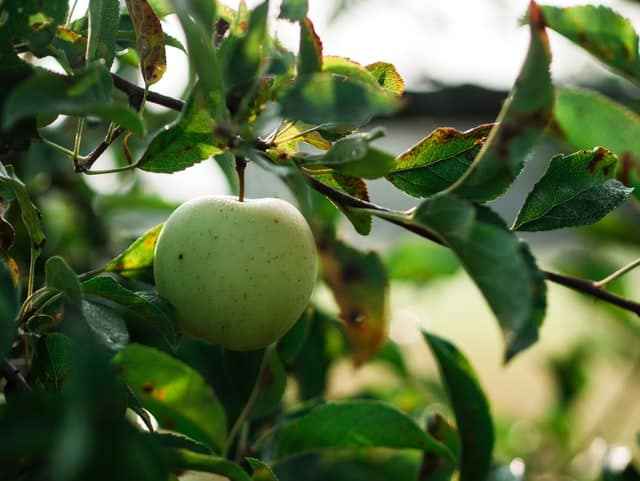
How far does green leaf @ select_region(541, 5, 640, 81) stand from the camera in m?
0.64

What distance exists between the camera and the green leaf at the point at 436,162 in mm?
638

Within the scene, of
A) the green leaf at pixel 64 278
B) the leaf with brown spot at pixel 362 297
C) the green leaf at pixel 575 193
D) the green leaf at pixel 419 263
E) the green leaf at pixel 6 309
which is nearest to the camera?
the green leaf at pixel 6 309

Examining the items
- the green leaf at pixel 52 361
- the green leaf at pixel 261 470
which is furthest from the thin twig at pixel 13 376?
the green leaf at pixel 261 470

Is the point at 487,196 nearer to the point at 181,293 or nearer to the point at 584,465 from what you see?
the point at 181,293

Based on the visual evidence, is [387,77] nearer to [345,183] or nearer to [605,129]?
[345,183]

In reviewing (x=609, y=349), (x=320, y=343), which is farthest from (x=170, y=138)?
(x=609, y=349)

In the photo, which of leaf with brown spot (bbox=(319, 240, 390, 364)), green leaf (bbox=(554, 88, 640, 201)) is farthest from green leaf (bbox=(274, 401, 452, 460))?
green leaf (bbox=(554, 88, 640, 201))

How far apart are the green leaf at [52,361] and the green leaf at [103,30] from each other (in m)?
0.16

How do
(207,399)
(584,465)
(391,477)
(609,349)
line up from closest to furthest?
(207,399), (391,477), (584,465), (609,349)

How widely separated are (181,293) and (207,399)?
211 millimetres

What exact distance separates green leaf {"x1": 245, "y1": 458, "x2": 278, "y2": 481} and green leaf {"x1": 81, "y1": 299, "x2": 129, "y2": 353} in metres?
0.10

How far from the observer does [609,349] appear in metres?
2.13

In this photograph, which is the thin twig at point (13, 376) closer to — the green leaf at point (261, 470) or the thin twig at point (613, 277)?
the green leaf at point (261, 470)

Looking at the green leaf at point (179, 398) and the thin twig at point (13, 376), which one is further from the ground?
the thin twig at point (13, 376)
